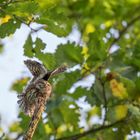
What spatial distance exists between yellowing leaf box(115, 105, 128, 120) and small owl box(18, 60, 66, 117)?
2.87 feet

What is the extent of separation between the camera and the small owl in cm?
92

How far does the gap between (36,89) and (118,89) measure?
937mm

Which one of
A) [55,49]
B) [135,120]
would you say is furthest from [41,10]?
[135,120]

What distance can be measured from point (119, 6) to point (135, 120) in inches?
57.3

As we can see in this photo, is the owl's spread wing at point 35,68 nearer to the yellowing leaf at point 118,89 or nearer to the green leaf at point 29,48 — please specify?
the green leaf at point 29,48

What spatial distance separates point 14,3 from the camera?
1324 millimetres

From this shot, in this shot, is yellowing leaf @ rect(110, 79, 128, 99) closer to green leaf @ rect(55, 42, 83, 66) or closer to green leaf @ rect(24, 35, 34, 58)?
green leaf @ rect(55, 42, 83, 66)

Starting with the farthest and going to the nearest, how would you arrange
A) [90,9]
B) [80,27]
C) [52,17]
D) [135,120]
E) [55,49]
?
[80,27] < [90,9] < [55,49] < [135,120] < [52,17]

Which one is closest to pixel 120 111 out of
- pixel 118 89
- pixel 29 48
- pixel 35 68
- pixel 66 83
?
pixel 118 89

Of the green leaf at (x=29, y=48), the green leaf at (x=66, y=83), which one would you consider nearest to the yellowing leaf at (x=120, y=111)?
the green leaf at (x=66, y=83)

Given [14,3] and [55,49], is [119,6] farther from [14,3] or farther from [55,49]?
[14,3]

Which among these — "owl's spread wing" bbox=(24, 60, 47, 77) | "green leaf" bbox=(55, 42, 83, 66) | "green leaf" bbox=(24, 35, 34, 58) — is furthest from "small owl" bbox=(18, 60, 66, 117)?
"green leaf" bbox=(55, 42, 83, 66)

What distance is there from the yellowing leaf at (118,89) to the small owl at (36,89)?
87cm

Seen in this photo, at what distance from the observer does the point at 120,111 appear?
6.00 ft
